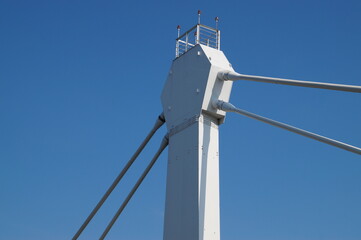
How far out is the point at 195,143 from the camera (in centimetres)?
1912

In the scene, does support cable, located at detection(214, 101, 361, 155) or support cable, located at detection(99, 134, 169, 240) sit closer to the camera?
support cable, located at detection(214, 101, 361, 155)

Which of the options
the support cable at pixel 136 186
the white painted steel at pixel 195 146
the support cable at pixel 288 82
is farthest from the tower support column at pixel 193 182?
the support cable at pixel 288 82

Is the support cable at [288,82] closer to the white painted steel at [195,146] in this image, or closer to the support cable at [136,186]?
the white painted steel at [195,146]

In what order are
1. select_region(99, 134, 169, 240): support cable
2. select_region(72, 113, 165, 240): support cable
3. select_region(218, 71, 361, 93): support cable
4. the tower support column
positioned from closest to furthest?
select_region(218, 71, 361, 93): support cable < the tower support column < select_region(99, 134, 169, 240): support cable < select_region(72, 113, 165, 240): support cable

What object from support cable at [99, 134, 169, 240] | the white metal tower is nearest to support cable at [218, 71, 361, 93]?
the white metal tower

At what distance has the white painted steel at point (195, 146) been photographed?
18312 millimetres

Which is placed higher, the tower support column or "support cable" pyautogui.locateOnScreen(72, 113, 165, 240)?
"support cable" pyautogui.locateOnScreen(72, 113, 165, 240)

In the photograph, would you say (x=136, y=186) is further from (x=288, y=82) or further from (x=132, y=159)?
(x=288, y=82)

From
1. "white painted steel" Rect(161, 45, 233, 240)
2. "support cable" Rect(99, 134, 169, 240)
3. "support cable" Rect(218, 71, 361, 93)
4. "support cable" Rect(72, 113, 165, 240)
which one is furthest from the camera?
"support cable" Rect(72, 113, 165, 240)

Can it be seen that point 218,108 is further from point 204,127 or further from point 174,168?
point 174,168

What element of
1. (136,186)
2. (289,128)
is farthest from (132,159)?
(289,128)

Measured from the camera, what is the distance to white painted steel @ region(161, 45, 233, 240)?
18.3 m

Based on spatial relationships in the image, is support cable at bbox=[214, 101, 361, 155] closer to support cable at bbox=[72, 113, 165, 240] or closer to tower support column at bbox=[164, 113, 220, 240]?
tower support column at bbox=[164, 113, 220, 240]

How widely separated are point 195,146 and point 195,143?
100 millimetres
